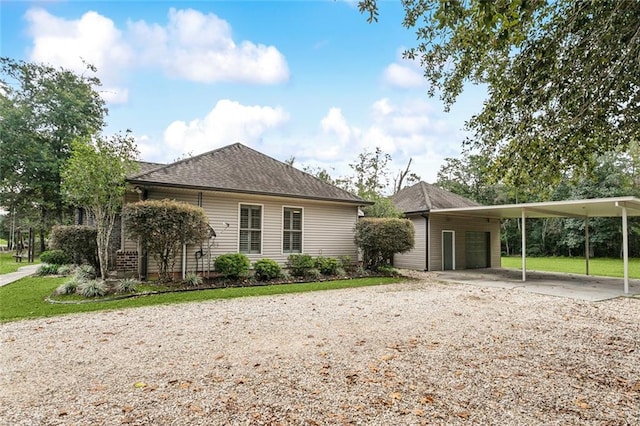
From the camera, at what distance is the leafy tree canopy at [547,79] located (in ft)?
13.5

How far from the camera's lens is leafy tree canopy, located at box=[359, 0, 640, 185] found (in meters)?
4.13

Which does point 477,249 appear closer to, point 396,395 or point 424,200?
point 424,200

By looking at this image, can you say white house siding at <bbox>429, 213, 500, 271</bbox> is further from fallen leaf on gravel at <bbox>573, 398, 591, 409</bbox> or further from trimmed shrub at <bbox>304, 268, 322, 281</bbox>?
fallen leaf on gravel at <bbox>573, 398, 591, 409</bbox>

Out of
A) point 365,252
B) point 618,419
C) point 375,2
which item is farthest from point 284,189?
point 618,419

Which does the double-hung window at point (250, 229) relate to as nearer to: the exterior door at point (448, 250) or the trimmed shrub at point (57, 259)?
the trimmed shrub at point (57, 259)

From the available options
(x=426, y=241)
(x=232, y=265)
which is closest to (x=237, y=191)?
(x=232, y=265)

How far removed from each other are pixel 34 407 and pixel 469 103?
684 centimetres

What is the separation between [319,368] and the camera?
3.66 m

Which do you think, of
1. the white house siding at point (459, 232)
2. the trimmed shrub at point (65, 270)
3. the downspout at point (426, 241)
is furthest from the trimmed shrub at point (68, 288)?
the white house siding at point (459, 232)

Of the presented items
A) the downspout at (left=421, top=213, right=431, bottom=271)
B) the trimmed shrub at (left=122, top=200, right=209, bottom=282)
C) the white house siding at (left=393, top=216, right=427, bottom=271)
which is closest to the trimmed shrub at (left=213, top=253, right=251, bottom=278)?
→ the trimmed shrub at (left=122, top=200, right=209, bottom=282)

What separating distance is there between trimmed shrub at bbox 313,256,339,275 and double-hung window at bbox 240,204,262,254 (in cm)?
201

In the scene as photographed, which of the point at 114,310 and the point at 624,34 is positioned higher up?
the point at 624,34

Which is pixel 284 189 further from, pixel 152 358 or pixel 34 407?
pixel 34 407

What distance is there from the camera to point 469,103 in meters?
5.79
